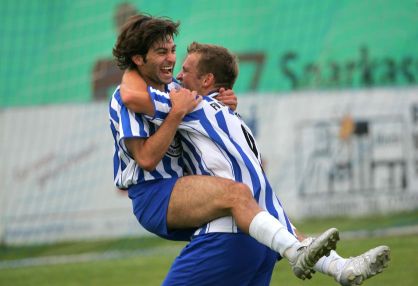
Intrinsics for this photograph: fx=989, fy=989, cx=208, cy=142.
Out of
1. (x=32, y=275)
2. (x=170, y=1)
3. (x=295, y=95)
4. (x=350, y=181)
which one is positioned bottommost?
(x=32, y=275)

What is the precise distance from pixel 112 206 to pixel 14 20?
10.5 ft

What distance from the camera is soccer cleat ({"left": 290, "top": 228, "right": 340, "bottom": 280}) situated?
507cm

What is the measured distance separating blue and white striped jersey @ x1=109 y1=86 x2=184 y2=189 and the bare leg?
15 cm

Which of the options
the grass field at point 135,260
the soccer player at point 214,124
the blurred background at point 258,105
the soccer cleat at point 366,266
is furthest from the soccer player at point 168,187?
the blurred background at point 258,105

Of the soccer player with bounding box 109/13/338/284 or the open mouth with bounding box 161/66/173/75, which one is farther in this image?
the open mouth with bounding box 161/66/173/75

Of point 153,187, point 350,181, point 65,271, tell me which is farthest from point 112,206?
point 153,187

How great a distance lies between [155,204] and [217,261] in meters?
0.48

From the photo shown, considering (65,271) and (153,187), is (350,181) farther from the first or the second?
(153,187)

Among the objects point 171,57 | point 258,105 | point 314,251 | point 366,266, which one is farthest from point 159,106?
point 258,105

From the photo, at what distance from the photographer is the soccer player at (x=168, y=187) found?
5250 millimetres

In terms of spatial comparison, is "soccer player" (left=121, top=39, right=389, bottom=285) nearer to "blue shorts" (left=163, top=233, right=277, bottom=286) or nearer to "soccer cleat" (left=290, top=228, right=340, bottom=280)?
"blue shorts" (left=163, top=233, right=277, bottom=286)

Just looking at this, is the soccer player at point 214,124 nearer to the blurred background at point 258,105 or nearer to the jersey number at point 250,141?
the jersey number at point 250,141

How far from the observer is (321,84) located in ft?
47.9

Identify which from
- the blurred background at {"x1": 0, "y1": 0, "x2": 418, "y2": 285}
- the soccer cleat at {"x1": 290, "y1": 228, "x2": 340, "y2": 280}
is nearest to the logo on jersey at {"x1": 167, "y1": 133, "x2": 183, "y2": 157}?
the soccer cleat at {"x1": 290, "y1": 228, "x2": 340, "y2": 280}
